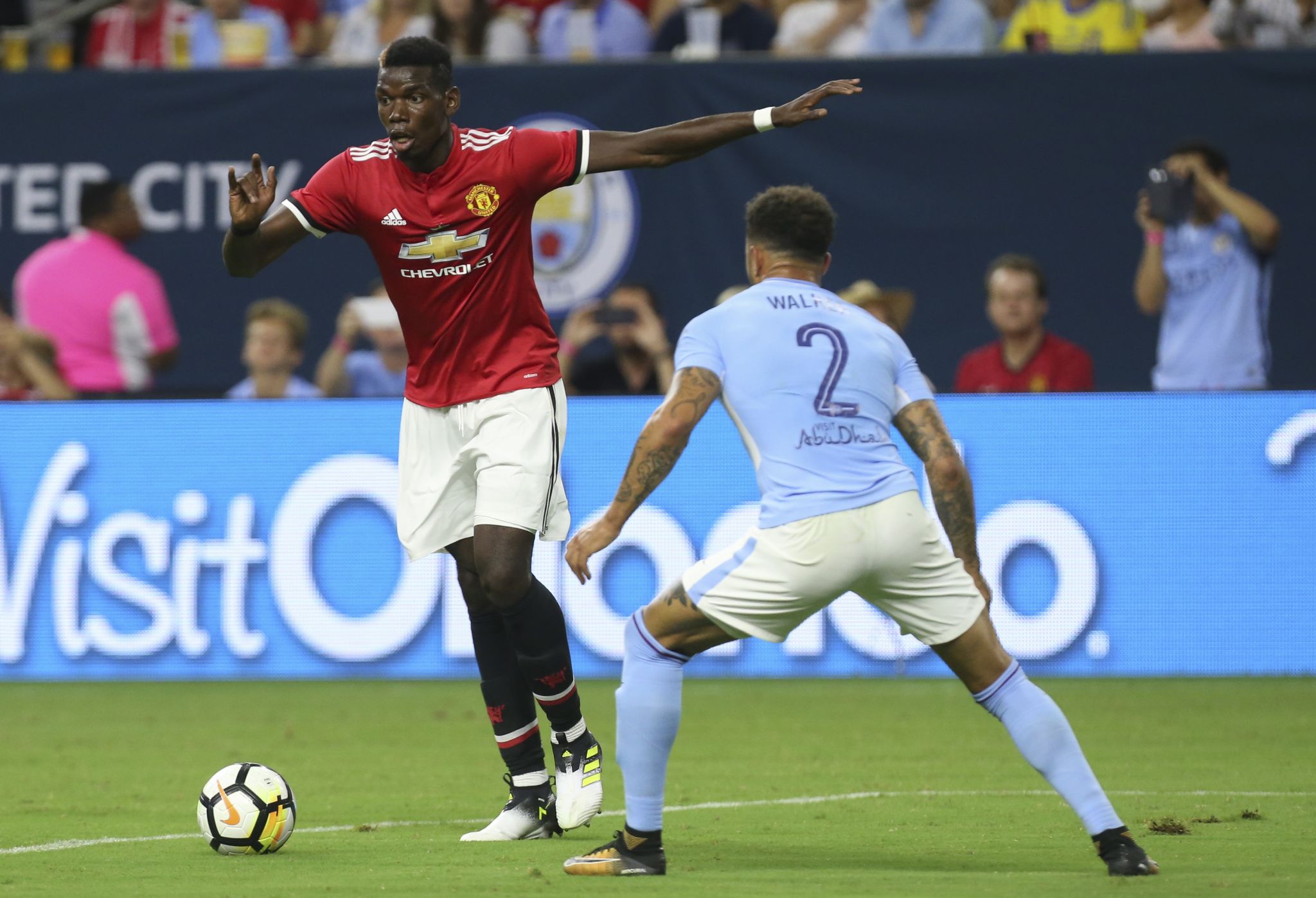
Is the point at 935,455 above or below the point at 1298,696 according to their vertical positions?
above

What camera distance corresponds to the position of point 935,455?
5242mm

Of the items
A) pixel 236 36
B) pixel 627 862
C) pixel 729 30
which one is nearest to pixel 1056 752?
pixel 627 862

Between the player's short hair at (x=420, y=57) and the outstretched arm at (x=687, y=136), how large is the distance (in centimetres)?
52

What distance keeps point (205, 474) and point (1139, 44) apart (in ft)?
22.0

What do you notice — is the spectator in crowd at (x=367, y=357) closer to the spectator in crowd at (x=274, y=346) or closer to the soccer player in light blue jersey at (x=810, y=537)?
the spectator in crowd at (x=274, y=346)

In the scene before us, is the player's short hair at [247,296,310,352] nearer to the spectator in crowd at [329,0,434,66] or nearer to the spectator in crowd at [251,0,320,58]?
the spectator in crowd at [329,0,434,66]

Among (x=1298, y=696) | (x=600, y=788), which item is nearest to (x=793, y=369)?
(x=600, y=788)

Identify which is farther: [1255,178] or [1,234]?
[1,234]

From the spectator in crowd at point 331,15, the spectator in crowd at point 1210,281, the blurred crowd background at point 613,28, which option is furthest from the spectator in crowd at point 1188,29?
the spectator in crowd at point 331,15

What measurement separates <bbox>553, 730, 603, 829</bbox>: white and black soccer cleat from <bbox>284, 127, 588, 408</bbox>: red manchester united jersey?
120 cm

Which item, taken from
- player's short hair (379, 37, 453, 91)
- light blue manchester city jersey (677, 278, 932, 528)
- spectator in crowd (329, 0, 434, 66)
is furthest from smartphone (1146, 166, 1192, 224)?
light blue manchester city jersey (677, 278, 932, 528)

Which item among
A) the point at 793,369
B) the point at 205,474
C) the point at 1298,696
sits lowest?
the point at 1298,696

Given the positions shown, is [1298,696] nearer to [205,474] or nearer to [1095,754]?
[1095,754]

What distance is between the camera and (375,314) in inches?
485
